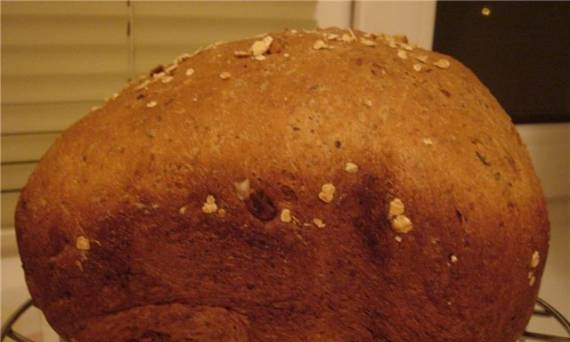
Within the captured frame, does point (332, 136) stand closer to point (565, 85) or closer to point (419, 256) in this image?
point (419, 256)

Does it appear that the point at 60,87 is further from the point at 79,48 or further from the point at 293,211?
the point at 293,211

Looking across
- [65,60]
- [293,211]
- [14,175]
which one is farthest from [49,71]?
[293,211]

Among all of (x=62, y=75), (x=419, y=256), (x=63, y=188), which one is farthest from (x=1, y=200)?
(x=419, y=256)

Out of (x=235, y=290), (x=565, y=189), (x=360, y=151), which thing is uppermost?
(x=360, y=151)

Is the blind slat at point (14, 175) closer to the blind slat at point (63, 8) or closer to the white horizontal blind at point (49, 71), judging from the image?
the white horizontal blind at point (49, 71)

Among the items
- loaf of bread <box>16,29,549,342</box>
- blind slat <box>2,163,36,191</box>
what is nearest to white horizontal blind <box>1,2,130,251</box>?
blind slat <box>2,163,36,191</box>

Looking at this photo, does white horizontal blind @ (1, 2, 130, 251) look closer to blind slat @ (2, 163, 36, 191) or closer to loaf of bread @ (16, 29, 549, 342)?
blind slat @ (2, 163, 36, 191)
